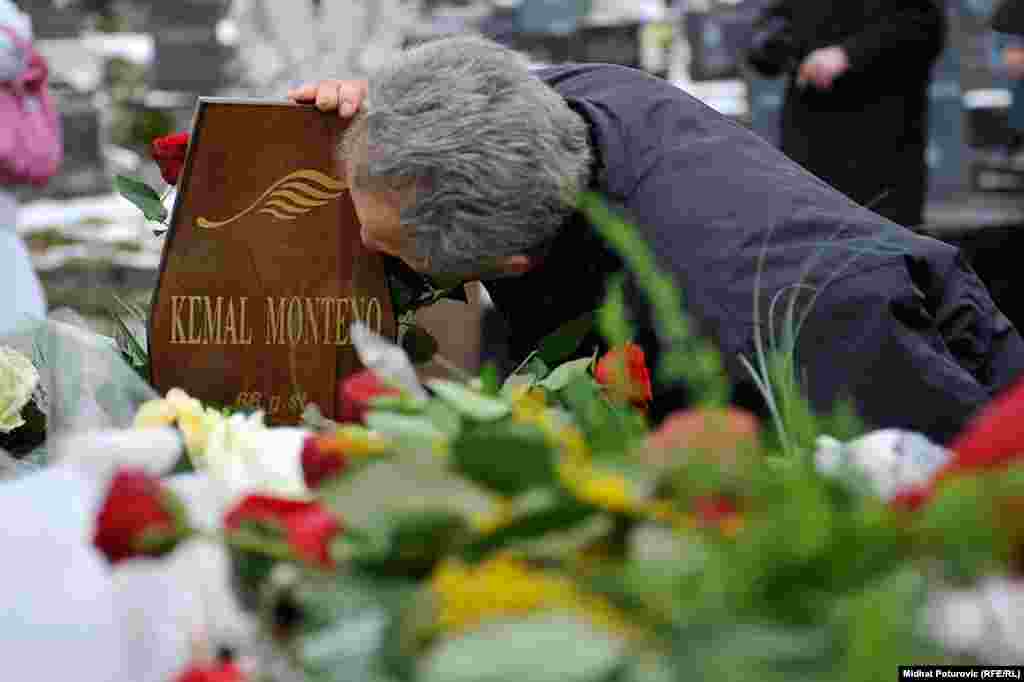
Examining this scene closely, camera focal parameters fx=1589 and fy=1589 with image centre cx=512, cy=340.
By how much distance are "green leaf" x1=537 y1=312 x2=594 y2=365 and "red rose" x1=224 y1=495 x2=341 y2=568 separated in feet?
2.08

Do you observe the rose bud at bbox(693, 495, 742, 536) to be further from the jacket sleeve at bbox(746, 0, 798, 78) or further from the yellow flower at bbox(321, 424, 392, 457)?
the jacket sleeve at bbox(746, 0, 798, 78)

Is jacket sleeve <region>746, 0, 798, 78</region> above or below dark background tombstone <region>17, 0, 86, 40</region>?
above

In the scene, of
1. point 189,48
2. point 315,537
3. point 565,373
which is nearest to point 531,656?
point 315,537

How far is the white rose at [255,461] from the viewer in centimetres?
93

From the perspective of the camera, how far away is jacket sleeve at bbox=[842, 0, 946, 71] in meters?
3.22

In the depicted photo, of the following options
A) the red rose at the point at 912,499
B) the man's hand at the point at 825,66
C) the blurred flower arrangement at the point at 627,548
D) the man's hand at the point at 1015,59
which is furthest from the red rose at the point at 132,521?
the man's hand at the point at 1015,59

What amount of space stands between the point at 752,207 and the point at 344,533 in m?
0.76

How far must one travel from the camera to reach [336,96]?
1.49 metres

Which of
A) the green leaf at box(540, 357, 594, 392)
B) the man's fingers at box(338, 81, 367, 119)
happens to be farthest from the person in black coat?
the green leaf at box(540, 357, 594, 392)

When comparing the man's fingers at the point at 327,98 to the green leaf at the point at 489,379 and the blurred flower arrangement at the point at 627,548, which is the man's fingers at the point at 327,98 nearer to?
the green leaf at the point at 489,379

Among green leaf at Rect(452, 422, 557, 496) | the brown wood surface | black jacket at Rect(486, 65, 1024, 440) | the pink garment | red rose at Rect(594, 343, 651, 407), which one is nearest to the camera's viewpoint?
green leaf at Rect(452, 422, 557, 496)

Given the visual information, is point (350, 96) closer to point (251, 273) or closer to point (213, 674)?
point (251, 273)

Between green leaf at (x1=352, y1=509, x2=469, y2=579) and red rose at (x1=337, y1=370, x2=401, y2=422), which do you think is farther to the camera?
red rose at (x1=337, y1=370, x2=401, y2=422)

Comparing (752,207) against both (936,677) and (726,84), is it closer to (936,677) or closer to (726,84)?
(936,677)
